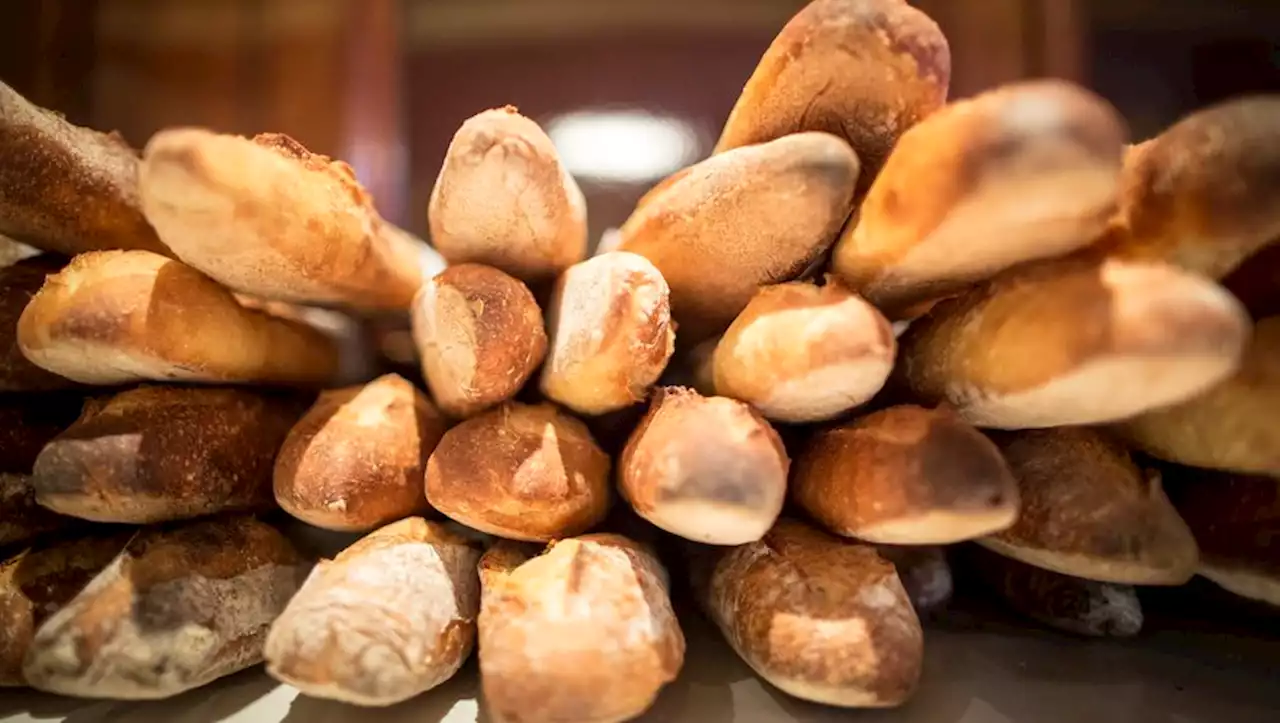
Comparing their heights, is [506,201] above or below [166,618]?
above

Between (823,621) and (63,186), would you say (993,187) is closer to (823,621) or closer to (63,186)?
(823,621)

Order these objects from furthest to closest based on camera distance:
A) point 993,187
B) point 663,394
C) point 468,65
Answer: point 468,65
point 663,394
point 993,187

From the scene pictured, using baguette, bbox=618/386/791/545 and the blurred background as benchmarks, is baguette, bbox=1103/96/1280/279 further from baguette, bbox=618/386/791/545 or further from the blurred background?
the blurred background

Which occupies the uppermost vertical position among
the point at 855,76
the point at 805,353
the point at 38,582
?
the point at 855,76

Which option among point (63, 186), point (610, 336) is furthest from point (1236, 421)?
point (63, 186)

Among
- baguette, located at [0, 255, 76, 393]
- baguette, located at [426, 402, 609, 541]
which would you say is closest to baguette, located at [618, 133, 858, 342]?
baguette, located at [426, 402, 609, 541]

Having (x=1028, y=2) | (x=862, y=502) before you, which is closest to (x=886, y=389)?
(x=862, y=502)
